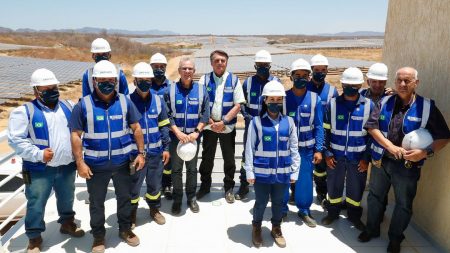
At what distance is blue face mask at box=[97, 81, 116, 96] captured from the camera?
3678 mm

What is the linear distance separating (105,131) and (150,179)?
1.21 m

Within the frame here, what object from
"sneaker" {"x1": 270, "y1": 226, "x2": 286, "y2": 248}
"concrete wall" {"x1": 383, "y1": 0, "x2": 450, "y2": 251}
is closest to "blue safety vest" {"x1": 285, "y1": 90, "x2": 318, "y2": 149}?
"sneaker" {"x1": 270, "y1": 226, "x2": 286, "y2": 248}

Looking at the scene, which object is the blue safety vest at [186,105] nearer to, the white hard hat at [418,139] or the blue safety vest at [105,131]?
the blue safety vest at [105,131]

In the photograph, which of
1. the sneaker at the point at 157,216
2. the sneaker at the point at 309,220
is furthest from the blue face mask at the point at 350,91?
the sneaker at the point at 157,216

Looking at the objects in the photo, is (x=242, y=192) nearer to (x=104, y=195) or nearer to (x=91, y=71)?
(x=104, y=195)

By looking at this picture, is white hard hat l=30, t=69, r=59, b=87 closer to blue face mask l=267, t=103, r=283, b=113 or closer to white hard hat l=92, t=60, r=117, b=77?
white hard hat l=92, t=60, r=117, b=77

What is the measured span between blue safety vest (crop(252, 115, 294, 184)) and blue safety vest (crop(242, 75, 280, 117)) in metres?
1.10

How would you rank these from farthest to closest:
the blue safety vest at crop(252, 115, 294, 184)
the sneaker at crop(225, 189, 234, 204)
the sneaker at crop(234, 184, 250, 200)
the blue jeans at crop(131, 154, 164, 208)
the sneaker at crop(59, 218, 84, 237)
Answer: the sneaker at crop(234, 184, 250, 200) → the sneaker at crop(225, 189, 234, 204) → the blue jeans at crop(131, 154, 164, 208) → the sneaker at crop(59, 218, 84, 237) → the blue safety vest at crop(252, 115, 294, 184)

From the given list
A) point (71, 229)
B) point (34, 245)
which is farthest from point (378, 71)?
point (34, 245)

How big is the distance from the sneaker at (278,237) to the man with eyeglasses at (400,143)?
4.03ft

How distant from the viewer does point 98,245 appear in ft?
13.6

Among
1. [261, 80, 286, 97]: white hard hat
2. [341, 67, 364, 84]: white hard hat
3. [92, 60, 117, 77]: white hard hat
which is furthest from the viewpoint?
[341, 67, 364, 84]: white hard hat

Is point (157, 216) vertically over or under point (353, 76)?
under

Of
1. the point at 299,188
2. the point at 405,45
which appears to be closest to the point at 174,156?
the point at 299,188
